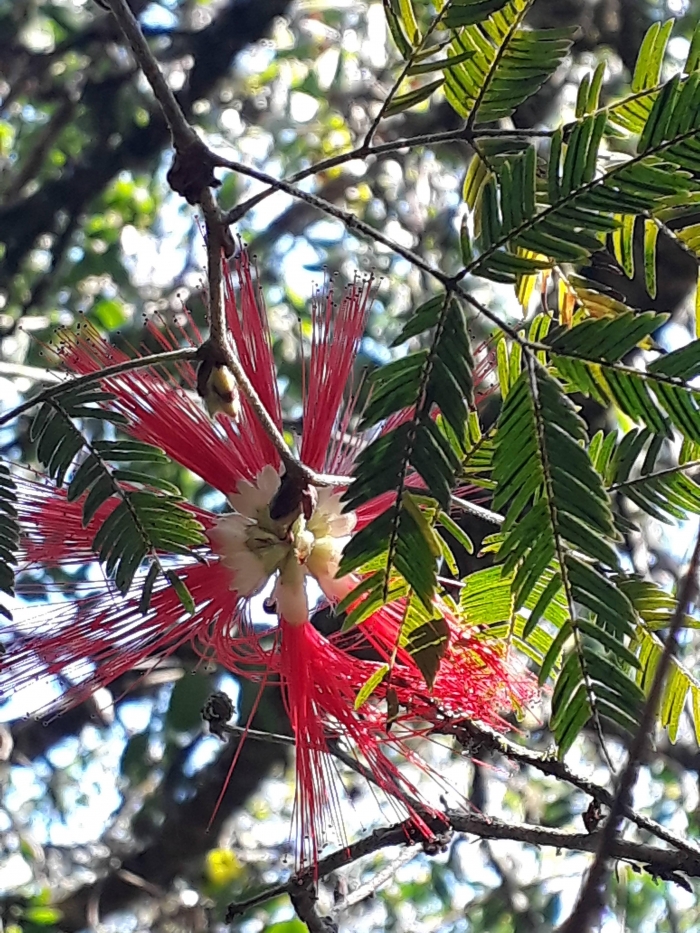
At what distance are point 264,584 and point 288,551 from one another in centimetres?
4

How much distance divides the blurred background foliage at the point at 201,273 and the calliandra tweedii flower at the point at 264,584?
2.58 ft

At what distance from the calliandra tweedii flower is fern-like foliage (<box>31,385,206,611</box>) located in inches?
3.9

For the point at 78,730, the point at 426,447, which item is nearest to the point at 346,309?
the point at 426,447

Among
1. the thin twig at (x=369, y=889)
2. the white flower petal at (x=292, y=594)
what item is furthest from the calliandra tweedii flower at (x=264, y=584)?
the thin twig at (x=369, y=889)

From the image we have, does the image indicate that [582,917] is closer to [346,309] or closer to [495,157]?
[495,157]

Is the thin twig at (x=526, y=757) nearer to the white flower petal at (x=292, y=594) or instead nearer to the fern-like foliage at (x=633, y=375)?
the white flower petal at (x=292, y=594)

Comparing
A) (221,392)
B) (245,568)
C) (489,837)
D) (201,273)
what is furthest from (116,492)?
(201,273)

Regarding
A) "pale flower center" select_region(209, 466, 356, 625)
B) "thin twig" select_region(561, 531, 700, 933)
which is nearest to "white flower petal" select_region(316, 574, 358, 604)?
"pale flower center" select_region(209, 466, 356, 625)

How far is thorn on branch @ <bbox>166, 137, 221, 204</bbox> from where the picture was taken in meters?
0.74

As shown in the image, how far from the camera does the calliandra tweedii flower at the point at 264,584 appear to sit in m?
0.94

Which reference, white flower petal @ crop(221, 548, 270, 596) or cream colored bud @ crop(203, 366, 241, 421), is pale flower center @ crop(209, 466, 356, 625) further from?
cream colored bud @ crop(203, 366, 241, 421)

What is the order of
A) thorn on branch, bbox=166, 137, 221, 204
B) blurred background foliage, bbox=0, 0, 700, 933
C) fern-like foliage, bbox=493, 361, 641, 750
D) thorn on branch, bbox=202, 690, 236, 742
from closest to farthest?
fern-like foliage, bbox=493, 361, 641, 750 < thorn on branch, bbox=166, 137, 221, 204 < thorn on branch, bbox=202, 690, 236, 742 < blurred background foliage, bbox=0, 0, 700, 933

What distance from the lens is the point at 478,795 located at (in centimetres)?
181

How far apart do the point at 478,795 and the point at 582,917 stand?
1.46 m
